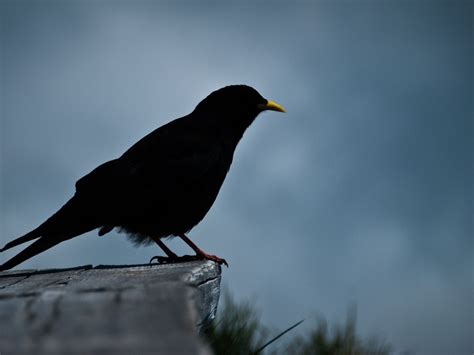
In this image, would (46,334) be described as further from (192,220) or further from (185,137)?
(185,137)

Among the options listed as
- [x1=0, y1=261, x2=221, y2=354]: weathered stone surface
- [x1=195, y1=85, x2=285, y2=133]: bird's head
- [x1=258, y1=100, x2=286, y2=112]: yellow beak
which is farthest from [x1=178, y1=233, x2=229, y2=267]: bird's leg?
[x1=0, y1=261, x2=221, y2=354]: weathered stone surface

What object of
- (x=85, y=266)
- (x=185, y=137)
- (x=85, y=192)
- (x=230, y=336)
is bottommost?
(x=230, y=336)

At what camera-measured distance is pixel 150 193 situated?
500cm

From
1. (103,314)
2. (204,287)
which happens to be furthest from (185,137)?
(103,314)

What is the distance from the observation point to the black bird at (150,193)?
495 cm

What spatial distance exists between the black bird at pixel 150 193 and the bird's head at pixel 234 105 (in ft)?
1.60

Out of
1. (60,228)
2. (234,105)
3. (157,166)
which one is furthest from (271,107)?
(60,228)

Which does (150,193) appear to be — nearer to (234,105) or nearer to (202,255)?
(202,255)

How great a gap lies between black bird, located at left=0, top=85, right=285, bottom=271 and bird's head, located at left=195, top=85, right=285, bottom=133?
49 centimetres

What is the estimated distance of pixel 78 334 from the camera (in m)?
1.44

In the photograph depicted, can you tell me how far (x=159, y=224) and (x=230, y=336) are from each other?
1.39 meters

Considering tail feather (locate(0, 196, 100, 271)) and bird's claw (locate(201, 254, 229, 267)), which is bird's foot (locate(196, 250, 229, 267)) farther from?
tail feather (locate(0, 196, 100, 271))

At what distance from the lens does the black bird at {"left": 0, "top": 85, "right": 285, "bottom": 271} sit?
4.95 meters

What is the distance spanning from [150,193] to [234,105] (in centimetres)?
171
